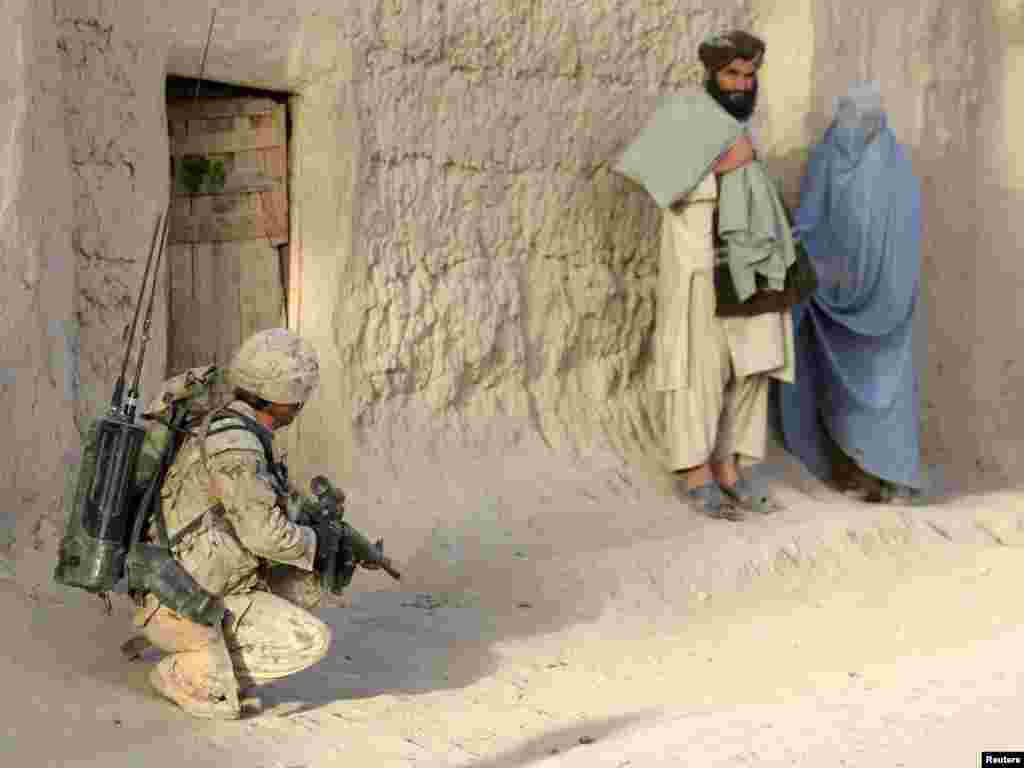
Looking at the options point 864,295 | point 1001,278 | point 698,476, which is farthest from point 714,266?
point 1001,278

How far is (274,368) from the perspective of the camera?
230 inches

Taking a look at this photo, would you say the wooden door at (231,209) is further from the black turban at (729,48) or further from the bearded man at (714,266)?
the black turban at (729,48)

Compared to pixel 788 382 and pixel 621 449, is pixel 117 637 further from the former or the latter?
pixel 788 382

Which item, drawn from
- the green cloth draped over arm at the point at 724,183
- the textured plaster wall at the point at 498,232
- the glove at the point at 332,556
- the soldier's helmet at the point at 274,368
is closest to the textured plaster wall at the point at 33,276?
the soldier's helmet at the point at 274,368

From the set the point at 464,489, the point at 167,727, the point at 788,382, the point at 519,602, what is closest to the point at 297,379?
the point at 167,727

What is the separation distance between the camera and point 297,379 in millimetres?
5871

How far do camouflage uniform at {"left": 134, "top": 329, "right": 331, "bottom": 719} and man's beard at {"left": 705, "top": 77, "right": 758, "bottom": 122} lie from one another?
355cm

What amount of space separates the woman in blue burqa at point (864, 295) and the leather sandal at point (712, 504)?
3.35 feet

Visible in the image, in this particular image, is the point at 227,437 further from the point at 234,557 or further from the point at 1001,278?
the point at 1001,278

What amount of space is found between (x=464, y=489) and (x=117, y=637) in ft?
A: 7.24

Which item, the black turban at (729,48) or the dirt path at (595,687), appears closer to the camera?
the dirt path at (595,687)

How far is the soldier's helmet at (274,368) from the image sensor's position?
230 inches

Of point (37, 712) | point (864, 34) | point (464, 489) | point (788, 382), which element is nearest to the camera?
point (37, 712)

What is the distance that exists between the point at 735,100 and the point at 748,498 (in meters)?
1.70
